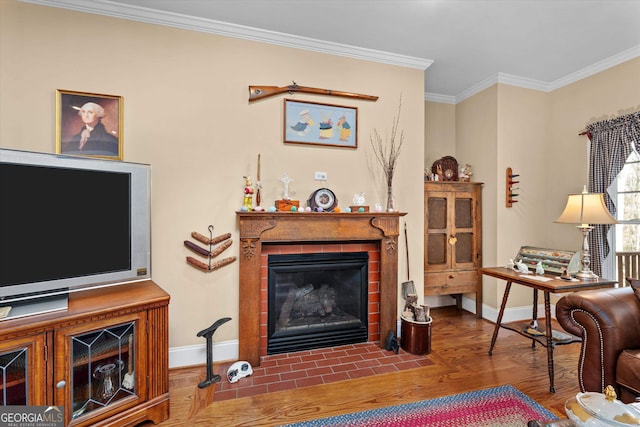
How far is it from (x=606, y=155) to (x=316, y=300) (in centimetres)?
316

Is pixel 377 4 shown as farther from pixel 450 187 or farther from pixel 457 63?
pixel 450 187

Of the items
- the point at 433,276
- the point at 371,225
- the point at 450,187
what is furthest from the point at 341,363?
the point at 450,187

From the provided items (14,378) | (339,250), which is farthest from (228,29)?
(14,378)

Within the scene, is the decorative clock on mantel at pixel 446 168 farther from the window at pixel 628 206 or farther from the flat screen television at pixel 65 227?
the flat screen television at pixel 65 227

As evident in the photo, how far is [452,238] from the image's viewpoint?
11.4 ft

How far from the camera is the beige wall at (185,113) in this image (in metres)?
2.10

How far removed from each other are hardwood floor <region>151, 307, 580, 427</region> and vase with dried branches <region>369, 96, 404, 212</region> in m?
1.39

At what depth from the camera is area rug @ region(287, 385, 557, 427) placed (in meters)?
1.73

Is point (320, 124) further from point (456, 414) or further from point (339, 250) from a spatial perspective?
point (456, 414)

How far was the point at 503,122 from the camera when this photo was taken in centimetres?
338

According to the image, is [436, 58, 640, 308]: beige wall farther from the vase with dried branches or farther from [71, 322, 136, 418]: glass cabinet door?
[71, 322, 136, 418]: glass cabinet door

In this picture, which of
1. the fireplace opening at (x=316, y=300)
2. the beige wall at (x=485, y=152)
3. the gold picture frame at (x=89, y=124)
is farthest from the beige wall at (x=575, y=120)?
the gold picture frame at (x=89, y=124)

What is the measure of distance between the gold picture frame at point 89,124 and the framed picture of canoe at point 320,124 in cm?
128

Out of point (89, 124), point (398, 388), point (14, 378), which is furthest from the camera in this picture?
point (89, 124)
